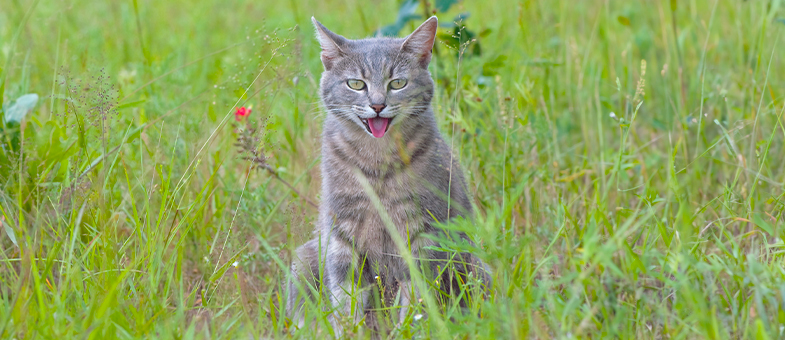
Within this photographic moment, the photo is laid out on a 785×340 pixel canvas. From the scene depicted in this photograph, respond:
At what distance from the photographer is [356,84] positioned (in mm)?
2832

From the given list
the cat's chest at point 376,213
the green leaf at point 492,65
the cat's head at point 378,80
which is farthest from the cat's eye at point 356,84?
the green leaf at point 492,65

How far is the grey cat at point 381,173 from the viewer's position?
2633 millimetres

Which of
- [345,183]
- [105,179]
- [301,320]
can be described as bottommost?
[301,320]

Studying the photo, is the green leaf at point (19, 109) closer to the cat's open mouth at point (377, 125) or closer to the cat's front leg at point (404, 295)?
the cat's open mouth at point (377, 125)

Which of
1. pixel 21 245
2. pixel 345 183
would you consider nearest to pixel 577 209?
pixel 345 183

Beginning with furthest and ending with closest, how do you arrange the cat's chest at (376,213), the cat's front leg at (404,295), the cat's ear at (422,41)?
1. the cat's ear at (422,41)
2. the cat's chest at (376,213)
3. the cat's front leg at (404,295)

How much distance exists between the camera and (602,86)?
4371mm

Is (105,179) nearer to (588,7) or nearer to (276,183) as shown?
(276,183)

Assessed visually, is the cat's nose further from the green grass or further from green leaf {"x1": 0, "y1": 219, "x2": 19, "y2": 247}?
green leaf {"x1": 0, "y1": 219, "x2": 19, "y2": 247}

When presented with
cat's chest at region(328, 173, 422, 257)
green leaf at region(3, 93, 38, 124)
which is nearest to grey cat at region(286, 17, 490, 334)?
cat's chest at region(328, 173, 422, 257)

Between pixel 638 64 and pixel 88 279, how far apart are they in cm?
377

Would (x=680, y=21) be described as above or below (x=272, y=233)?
above

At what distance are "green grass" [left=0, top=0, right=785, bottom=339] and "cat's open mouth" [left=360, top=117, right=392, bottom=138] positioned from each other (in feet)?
0.93

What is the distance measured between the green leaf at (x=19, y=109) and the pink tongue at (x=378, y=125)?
1.41 meters
